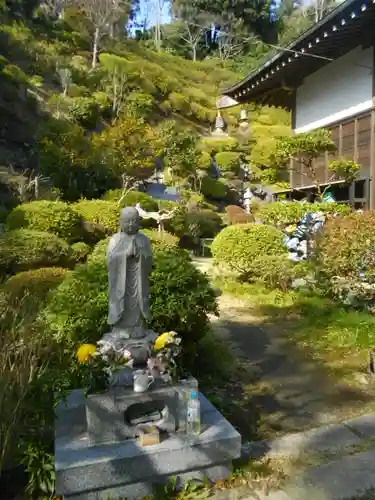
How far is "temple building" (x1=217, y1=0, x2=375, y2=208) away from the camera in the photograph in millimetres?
7219

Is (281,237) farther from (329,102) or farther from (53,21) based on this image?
(53,21)

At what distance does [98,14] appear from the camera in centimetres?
3164

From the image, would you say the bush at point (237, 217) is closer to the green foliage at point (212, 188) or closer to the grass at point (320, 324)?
the green foliage at point (212, 188)

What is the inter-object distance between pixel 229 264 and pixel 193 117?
26.4 m

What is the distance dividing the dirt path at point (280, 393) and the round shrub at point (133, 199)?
36.2 ft

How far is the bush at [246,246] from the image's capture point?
354 inches

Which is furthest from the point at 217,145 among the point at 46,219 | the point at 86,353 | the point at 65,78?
the point at 86,353

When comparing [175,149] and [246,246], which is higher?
[175,149]

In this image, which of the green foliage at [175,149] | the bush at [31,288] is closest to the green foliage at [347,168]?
the bush at [31,288]

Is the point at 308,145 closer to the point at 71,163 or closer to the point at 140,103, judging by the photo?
the point at 71,163

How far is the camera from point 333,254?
6719mm

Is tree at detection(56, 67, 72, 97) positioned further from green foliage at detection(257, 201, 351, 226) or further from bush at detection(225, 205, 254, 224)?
green foliage at detection(257, 201, 351, 226)

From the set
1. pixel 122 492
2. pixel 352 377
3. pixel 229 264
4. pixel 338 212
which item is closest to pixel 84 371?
pixel 122 492

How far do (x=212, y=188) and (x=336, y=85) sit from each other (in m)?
14.9
